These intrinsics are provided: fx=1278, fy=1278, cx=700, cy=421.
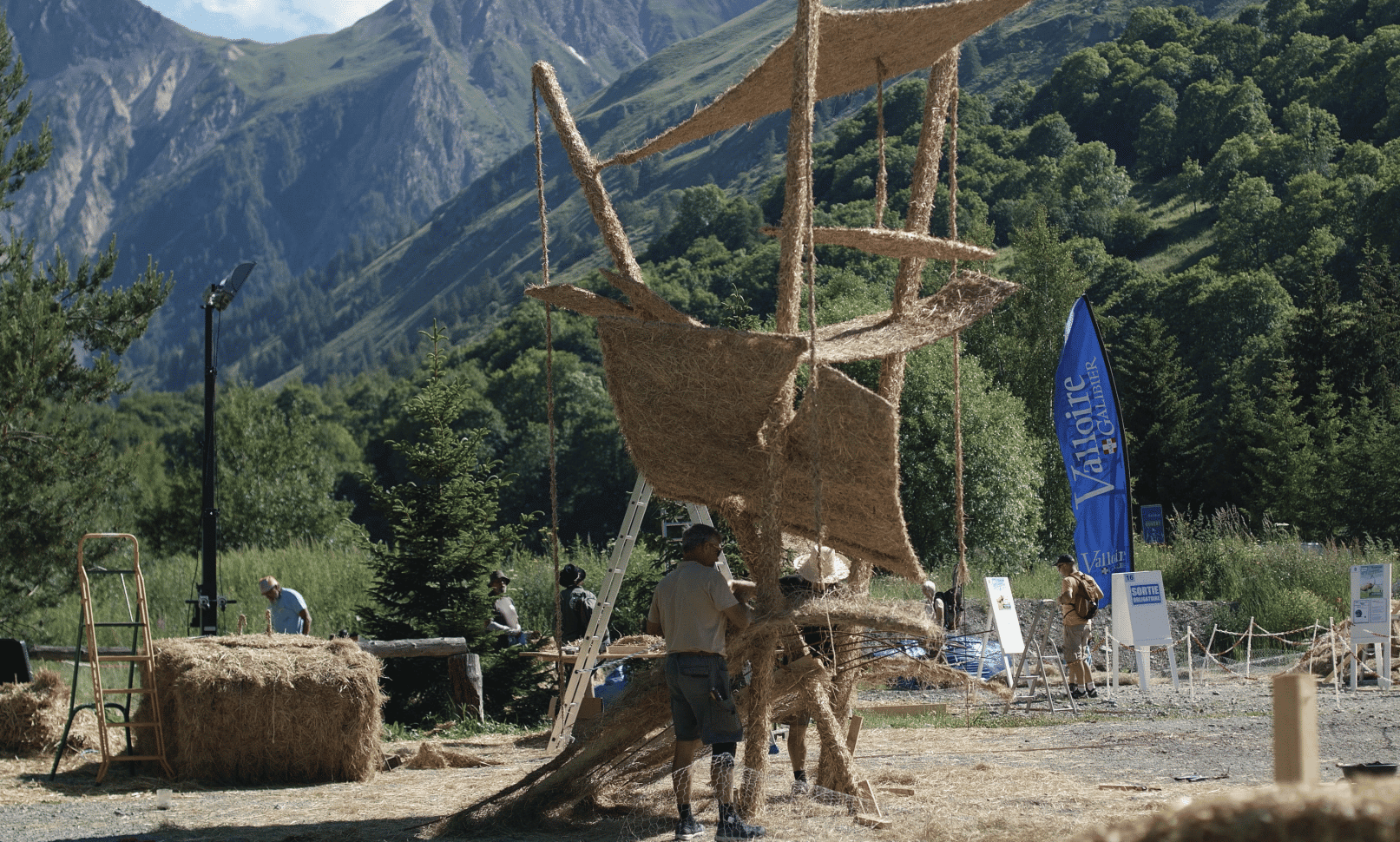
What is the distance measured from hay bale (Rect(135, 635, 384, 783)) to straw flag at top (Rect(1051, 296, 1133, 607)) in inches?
364

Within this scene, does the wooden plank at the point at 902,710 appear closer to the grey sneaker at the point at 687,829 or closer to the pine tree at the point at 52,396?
the grey sneaker at the point at 687,829

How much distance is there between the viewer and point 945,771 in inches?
333

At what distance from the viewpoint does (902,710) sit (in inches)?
512

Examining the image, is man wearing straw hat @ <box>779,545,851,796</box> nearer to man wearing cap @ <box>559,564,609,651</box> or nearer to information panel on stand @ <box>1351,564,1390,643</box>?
man wearing cap @ <box>559,564,609,651</box>

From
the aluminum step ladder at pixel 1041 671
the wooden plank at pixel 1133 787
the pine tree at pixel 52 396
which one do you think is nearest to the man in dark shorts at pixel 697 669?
the wooden plank at pixel 1133 787

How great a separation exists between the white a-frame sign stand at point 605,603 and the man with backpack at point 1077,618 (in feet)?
17.6

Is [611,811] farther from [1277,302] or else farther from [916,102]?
[916,102]

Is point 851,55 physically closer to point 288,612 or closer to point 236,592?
point 288,612

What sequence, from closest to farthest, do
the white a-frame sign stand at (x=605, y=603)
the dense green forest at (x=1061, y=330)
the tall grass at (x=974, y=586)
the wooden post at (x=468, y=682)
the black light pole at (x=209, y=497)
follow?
the white a-frame sign stand at (x=605, y=603)
the black light pole at (x=209, y=497)
the wooden post at (x=468, y=682)
the tall grass at (x=974, y=586)
the dense green forest at (x=1061, y=330)

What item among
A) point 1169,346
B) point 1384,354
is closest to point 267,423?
point 1169,346

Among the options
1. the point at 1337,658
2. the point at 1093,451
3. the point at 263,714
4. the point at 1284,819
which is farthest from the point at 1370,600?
the point at 1284,819

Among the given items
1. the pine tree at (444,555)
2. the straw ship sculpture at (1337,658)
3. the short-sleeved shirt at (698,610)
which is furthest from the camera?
the pine tree at (444,555)

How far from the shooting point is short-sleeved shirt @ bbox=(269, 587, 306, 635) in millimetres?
11891

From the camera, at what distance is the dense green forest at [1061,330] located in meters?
34.9
